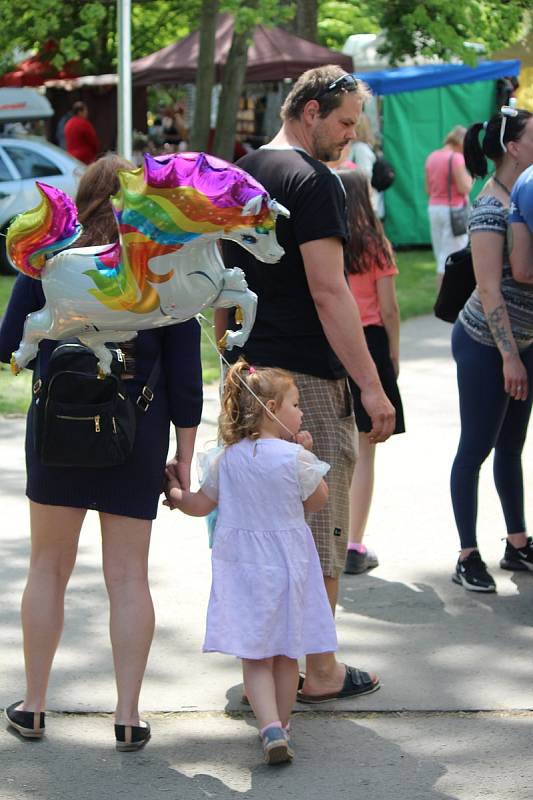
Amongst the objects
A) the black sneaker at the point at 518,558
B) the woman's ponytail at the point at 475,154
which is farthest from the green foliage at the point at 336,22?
the black sneaker at the point at 518,558

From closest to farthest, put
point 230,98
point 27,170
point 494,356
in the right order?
point 494,356 < point 27,170 < point 230,98

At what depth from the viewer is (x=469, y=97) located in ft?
68.3

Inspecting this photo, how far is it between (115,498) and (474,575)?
7.19 feet

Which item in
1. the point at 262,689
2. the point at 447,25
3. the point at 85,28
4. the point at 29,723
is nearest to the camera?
the point at 262,689

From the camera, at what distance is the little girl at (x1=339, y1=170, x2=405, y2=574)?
5.36 metres

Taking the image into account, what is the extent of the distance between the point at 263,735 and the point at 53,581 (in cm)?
77

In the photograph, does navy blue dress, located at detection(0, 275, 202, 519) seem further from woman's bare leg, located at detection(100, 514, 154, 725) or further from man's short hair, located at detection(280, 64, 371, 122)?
man's short hair, located at detection(280, 64, 371, 122)

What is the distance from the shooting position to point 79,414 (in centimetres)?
354

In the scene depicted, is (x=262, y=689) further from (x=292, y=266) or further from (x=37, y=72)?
(x=37, y=72)

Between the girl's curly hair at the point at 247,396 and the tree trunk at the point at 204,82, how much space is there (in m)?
16.1

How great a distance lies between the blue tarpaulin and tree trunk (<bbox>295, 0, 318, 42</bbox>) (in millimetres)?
4021

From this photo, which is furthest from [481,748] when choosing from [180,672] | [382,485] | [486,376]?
[382,485]

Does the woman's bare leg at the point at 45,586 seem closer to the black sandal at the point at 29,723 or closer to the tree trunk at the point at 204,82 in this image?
the black sandal at the point at 29,723

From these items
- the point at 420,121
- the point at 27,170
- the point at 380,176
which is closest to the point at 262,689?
the point at 380,176
